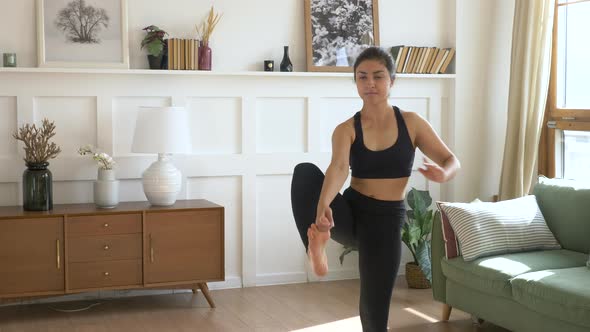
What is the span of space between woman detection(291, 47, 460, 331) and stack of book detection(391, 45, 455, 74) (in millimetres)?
2812

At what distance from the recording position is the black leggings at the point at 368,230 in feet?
10.3

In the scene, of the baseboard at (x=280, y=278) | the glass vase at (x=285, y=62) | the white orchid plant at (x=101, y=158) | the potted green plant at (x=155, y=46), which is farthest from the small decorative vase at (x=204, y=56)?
the baseboard at (x=280, y=278)

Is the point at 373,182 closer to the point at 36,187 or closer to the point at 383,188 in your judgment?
the point at 383,188

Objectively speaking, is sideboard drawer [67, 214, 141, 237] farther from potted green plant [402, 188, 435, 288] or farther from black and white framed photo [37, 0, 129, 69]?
potted green plant [402, 188, 435, 288]

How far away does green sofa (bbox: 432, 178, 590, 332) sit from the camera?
3.87 m

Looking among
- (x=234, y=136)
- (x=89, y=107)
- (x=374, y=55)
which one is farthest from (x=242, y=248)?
(x=374, y=55)

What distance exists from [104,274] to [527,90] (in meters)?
Answer: 3.15

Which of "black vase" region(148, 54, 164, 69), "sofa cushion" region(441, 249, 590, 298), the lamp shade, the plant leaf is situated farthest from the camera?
the plant leaf

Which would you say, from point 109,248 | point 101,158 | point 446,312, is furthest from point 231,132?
point 446,312

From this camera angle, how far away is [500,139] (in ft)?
20.5

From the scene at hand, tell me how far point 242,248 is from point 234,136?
799 mm

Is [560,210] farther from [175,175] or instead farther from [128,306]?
[128,306]

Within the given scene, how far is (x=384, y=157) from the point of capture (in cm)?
316

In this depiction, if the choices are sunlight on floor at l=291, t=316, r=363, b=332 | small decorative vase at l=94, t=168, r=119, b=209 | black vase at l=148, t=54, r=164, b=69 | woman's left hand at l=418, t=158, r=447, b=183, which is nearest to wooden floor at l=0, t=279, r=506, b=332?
sunlight on floor at l=291, t=316, r=363, b=332
